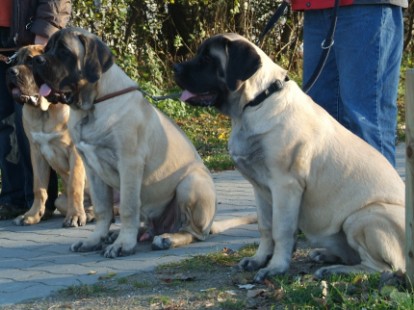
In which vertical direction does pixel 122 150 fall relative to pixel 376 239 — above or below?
above

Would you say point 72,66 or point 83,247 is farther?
point 83,247

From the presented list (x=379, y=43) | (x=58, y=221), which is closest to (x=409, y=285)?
(x=379, y=43)

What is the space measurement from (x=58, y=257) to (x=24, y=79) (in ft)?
5.63

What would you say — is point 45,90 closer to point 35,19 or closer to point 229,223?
point 35,19

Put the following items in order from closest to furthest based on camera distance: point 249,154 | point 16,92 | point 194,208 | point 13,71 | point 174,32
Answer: point 249,154, point 194,208, point 13,71, point 16,92, point 174,32

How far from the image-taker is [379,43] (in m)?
5.41

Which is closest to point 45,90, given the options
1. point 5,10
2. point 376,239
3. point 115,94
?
point 115,94

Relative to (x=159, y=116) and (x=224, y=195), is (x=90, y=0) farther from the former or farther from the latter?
(x=159, y=116)

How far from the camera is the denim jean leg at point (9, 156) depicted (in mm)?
7238

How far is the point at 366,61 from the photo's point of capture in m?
5.43

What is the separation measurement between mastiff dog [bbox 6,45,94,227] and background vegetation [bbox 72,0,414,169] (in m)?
5.43

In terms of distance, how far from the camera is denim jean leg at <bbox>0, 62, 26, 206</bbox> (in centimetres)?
724

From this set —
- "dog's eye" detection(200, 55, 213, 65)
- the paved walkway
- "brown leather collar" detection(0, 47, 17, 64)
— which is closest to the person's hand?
"brown leather collar" detection(0, 47, 17, 64)

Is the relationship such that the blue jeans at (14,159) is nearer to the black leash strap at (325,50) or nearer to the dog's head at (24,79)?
the dog's head at (24,79)
